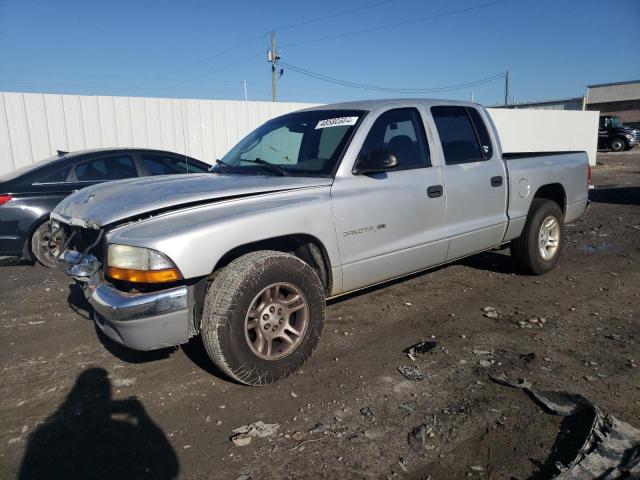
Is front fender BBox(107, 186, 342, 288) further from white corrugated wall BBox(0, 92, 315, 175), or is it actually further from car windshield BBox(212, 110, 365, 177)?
white corrugated wall BBox(0, 92, 315, 175)

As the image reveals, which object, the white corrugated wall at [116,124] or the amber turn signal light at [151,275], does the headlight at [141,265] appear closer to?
the amber turn signal light at [151,275]

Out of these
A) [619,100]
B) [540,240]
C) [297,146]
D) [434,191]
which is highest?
[619,100]

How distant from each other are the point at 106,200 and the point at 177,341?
114cm

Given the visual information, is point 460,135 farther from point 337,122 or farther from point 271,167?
point 271,167

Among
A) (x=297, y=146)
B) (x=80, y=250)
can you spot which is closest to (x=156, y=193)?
(x=80, y=250)

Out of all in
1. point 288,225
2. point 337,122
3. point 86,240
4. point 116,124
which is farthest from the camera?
point 116,124

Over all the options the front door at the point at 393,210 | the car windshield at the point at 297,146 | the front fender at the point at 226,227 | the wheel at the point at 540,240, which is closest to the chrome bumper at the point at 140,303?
the front fender at the point at 226,227

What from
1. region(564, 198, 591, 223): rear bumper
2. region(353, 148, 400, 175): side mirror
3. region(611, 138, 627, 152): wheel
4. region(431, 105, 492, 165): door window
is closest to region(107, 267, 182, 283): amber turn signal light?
region(353, 148, 400, 175): side mirror

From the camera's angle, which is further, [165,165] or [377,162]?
[165,165]

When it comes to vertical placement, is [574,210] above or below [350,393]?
above

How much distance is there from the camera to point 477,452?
2447 mm

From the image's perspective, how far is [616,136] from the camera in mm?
31453

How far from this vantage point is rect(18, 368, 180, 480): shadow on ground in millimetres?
2391

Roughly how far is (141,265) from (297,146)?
1.82 metres
